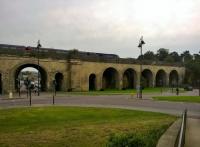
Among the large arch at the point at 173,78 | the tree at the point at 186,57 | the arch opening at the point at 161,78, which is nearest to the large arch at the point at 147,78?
the arch opening at the point at 161,78

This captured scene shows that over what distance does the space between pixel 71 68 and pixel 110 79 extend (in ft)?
54.7

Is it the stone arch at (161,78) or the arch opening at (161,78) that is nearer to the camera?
the stone arch at (161,78)

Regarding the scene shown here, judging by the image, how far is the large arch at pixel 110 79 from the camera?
73250 mm

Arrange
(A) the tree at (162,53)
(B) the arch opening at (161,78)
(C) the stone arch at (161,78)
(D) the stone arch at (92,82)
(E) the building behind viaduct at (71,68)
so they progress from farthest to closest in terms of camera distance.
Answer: (A) the tree at (162,53), (B) the arch opening at (161,78), (C) the stone arch at (161,78), (D) the stone arch at (92,82), (E) the building behind viaduct at (71,68)

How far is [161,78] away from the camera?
88.3 metres

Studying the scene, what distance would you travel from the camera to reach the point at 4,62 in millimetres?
53719

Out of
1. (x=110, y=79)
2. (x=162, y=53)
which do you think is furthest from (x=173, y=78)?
(x=162, y=53)

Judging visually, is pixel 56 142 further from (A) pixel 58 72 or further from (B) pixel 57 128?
(A) pixel 58 72

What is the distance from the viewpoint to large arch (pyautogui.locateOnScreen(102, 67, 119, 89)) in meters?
73.2

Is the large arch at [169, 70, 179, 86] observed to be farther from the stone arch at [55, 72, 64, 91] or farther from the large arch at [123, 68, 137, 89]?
the stone arch at [55, 72, 64, 91]

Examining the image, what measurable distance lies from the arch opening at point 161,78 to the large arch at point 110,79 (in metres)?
15.0

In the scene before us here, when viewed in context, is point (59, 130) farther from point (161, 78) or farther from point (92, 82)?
point (161, 78)

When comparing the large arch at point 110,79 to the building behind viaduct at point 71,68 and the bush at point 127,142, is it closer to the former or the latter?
the building behind viaduct at point 71,68

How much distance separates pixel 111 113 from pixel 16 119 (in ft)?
22.2
